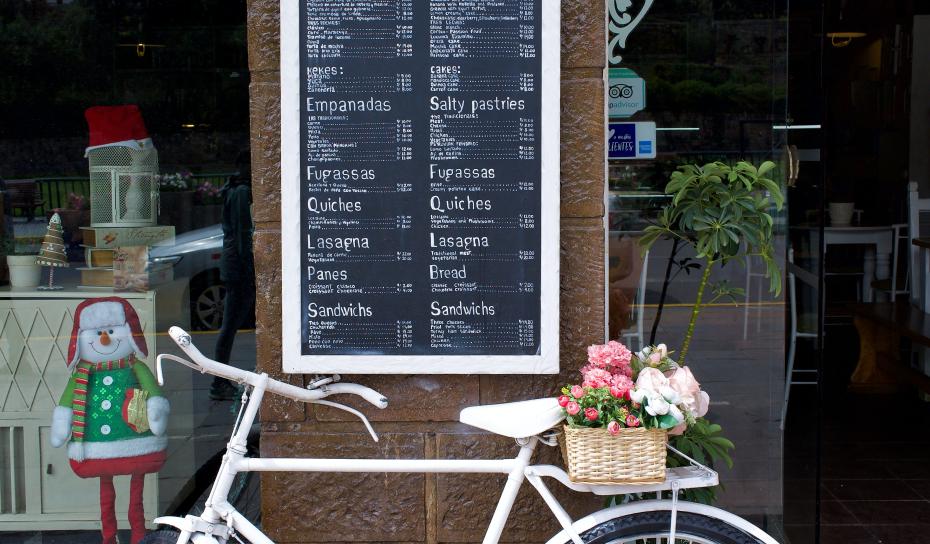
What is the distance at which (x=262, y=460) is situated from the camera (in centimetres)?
277

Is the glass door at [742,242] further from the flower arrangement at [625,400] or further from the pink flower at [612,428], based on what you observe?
the pink flower at [612,428]

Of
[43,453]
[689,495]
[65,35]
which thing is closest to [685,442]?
[689,495]

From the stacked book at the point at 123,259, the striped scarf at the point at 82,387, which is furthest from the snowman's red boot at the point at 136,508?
the stacked book at the point at 123,259

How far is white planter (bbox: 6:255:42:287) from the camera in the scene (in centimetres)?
436

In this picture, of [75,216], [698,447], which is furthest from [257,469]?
[75,216]

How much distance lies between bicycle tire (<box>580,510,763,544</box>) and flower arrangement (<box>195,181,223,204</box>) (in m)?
2.54

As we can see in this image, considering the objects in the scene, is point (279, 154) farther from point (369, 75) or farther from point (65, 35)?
point (65, 35)

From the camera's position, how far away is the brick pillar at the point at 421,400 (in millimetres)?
3207

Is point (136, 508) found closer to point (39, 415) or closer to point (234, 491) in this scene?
point (39, 415)

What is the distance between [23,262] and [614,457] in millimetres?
2982

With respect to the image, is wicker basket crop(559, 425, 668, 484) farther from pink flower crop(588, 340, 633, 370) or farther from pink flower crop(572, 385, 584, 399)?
pink flower crop(588, 340, 633, 370)

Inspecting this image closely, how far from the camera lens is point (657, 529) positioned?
8.87ft

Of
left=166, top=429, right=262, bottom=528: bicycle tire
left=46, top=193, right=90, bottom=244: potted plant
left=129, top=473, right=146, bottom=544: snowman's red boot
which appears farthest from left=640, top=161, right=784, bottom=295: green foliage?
left=46, top=193, right=90, bottom=244: potted plant

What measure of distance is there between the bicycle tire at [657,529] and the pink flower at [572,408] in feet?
1.07
